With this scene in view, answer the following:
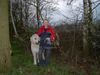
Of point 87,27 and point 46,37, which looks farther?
point 87,27

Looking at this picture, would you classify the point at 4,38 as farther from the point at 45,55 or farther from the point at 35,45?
the point at 45,55

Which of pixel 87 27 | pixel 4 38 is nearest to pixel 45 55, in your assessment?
pixel 4 38

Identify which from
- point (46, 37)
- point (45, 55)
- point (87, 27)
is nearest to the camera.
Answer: point (46, 37)

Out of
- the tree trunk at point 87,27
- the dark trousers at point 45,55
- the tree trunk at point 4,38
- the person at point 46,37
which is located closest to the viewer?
the tree trunk at point 4,38

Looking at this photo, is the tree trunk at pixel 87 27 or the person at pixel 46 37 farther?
the tree trunk at pixel 87 27

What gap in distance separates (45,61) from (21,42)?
618cm

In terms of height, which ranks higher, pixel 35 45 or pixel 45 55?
pixel 35 45

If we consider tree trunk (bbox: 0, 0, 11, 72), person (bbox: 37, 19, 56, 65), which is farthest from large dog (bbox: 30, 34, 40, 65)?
tree trunk (bbox: 0, 0, 11, 72)

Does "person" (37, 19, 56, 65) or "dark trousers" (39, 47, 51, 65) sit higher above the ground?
"person" (37, 19, 56, 65)

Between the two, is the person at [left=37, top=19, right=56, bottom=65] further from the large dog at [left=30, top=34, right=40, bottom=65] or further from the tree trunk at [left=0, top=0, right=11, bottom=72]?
the tree trunk at [left=0, top=0, right=11, bottom=72]

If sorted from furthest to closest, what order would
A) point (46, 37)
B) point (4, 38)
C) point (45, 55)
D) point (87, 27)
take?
1. point (87, 27)
2. point (45, 55)
3. point (46, 37)
4. point (4, 38)

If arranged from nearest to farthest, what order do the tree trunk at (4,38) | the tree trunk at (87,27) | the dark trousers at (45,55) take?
the tree trunk at (4,38)
the dark trousers at (45,55)
the tree trunk at (87,27)

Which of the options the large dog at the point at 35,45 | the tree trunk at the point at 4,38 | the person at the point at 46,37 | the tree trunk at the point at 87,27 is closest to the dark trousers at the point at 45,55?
the person at the point at 46,37

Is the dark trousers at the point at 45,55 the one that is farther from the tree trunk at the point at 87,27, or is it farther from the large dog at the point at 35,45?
the tree trunk at the point at 87,27
